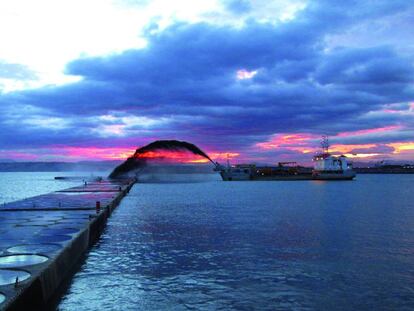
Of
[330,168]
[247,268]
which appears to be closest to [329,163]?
[330,168]

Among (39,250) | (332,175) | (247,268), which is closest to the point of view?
(39,250)

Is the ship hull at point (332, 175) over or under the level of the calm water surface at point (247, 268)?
over

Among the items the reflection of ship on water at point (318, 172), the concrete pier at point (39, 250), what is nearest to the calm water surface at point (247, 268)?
the concrete pier at point (39, 250)

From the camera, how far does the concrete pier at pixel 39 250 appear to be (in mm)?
12553

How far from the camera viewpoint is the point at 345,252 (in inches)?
956

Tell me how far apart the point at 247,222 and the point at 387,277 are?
20.2 meters

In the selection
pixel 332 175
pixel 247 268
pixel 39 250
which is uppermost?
pixel 332 175

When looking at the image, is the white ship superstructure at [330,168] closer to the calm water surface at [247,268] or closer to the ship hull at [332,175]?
the ship hull at [332,175]

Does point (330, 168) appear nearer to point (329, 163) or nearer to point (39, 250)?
point (329, 163)

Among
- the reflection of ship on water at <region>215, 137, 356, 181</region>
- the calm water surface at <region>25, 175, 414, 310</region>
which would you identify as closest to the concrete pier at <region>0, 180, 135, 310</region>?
the calm water surface at <region>25, 175, 414, 310</region>

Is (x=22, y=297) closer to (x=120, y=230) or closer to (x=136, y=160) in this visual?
(x=120, y=230)

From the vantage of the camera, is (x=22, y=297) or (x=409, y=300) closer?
(x=22, y=297)

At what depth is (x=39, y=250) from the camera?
18.2m

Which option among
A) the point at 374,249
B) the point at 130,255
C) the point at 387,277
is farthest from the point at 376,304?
the point at 130,255
